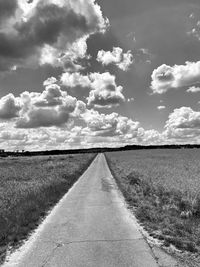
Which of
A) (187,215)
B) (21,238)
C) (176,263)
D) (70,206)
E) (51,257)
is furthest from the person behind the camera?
(70,206)

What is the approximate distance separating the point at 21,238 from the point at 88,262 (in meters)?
3.05

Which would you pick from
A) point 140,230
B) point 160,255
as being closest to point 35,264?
point 160,255

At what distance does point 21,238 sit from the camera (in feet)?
29.7

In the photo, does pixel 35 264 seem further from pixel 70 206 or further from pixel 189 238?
pixel 70 206

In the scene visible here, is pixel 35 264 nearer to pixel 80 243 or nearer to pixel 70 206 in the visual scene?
pixel 80 243

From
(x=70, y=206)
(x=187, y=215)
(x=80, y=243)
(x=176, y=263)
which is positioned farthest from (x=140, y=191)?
(x=176, y=263)

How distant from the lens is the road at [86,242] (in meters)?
6.95

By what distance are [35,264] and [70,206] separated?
7.80 meters

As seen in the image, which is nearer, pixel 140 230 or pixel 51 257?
pixel 51 257

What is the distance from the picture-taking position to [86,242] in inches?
334

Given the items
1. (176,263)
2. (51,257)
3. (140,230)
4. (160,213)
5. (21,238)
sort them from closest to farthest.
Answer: (176,263), (51,257), (21,238), (140,230), (160,213)

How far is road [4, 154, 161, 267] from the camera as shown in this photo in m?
6.95

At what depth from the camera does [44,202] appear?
1519 centimetres

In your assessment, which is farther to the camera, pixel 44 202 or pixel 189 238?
pixel 44 202
